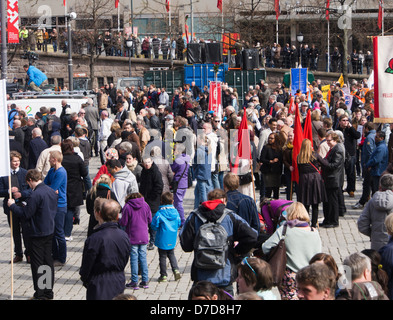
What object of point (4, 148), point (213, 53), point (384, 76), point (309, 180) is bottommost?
point (309, 180)

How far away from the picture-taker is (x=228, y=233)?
24.7 ft

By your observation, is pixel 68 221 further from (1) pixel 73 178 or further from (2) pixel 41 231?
(2) pixel 41 231

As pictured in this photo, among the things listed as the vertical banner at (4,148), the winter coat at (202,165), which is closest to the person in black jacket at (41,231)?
the vertical banner at (4,148)

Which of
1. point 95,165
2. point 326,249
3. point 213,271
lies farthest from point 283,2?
point 213,271

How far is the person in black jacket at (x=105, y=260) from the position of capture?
729 cm

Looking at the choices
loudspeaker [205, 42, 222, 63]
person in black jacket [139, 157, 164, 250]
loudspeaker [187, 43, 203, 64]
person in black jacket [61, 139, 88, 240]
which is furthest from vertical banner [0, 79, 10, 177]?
loudspeaker [205, 42, 222, 63]

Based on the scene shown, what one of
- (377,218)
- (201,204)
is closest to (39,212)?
(201,204)

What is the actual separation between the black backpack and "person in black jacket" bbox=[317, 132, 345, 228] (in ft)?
19.1

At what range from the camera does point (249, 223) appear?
841cm

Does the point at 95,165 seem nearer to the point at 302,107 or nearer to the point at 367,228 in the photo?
the point at 302,107

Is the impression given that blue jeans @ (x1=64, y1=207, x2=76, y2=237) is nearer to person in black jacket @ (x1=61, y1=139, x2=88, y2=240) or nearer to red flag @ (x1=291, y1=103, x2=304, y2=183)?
person in black jacket @ (x1=61, y1=139, x2=88, y2=240)

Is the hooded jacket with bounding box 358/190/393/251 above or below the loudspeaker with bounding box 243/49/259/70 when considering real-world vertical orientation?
below

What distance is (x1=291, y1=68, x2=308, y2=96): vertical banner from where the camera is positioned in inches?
934

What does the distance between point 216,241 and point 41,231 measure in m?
2.86
